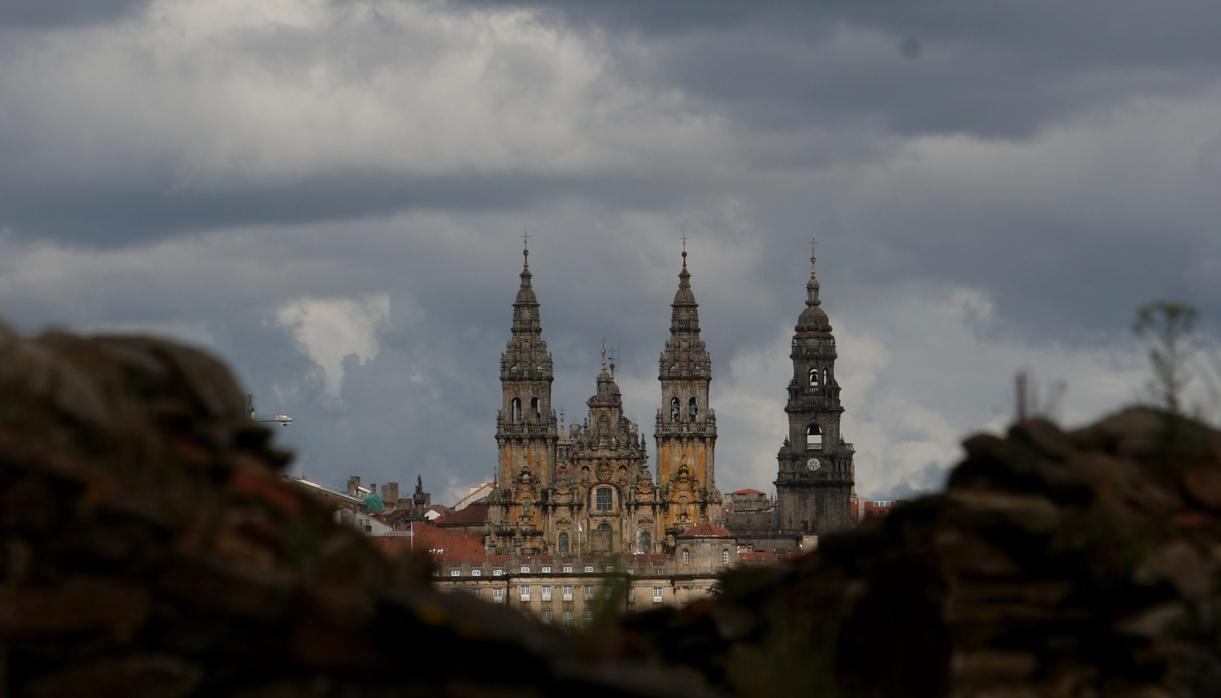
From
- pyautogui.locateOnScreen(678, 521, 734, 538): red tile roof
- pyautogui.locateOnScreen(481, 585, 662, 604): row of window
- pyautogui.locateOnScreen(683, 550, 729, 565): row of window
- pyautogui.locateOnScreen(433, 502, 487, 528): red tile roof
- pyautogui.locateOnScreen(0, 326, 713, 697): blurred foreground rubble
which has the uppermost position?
pyautogui.locateOnScreen(433, 502, 487, 528): red tile roof

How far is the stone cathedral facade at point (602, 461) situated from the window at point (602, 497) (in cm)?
6

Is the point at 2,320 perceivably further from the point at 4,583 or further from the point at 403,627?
the point at 403,627

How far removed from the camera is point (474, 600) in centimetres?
1476

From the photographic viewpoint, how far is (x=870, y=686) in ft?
59.4

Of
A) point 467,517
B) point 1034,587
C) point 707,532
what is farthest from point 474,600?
point 467,517

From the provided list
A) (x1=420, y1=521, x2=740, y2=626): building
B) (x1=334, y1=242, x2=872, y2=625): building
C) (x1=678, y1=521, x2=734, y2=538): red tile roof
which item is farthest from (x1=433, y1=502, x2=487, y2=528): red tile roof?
(x1=678, y1=521, x2=734, y2=538): red tile roof

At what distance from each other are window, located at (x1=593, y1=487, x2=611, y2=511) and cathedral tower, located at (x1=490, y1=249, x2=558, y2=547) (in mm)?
4455

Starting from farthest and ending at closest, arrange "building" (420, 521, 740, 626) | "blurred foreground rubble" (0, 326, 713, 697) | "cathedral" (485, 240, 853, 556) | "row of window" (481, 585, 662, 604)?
"cathedral" (485, 240, 853, 556)
"row of window" (481, 585, 662, 604)
"building" (420, 521, 740, 626)
"blurred foreground rubble" (0, 326, 713, 697)

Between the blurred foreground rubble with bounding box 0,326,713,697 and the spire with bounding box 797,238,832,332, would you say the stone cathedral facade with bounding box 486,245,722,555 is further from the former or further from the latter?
the blurred foreground rubble with bounding box 0,326,713,697

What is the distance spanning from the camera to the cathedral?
537 ft

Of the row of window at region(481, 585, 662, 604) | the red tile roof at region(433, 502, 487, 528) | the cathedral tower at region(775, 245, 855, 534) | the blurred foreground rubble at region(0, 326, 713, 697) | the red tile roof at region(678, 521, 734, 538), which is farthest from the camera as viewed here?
the red tile roof at region(433, 502, 487, 528)

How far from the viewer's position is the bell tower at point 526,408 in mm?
171750

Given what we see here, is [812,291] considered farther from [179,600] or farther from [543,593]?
[179,600]

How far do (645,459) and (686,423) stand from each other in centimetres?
443
